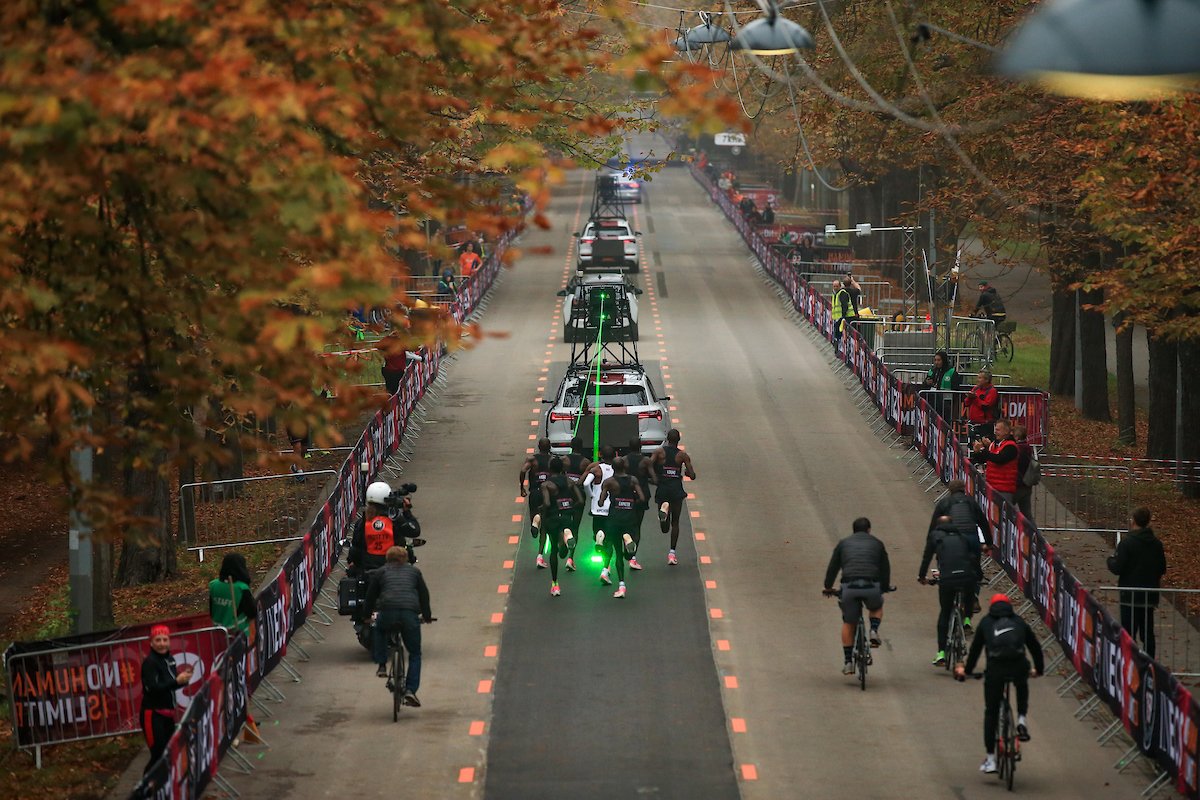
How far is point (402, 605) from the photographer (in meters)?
A: 17.2

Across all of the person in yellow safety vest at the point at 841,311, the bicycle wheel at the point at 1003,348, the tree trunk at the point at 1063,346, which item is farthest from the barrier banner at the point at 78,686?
the bicycle wheel at the point at 1003,348

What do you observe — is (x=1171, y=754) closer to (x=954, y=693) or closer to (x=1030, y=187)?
(x=954, y=693)

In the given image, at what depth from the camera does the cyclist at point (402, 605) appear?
17.2 metres

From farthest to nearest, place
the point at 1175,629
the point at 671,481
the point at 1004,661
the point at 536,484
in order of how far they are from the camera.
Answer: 1. the point at 671,481
2. the point at 536,484
3. the point at 1175,629
4. the point at 1004,661

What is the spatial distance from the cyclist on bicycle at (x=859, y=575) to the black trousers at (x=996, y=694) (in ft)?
9.60

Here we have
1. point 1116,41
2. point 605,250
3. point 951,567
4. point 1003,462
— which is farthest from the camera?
point 605,250

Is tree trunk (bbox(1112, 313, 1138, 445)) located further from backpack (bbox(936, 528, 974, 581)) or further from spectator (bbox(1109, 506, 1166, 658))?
backpack (bbox(936, 528, 974, 581))

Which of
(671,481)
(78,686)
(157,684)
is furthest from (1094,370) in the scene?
(157,684)

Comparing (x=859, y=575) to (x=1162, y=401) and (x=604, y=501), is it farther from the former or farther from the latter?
(x=1162, y=401)

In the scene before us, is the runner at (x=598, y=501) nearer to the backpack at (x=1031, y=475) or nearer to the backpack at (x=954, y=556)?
the backpack at (x=954, y=556)

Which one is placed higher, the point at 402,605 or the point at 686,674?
the point at 402,605

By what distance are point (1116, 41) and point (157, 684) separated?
370 inches

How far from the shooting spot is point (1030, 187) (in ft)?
100

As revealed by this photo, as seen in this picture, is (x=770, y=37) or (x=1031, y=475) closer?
(x=770, y=37)
